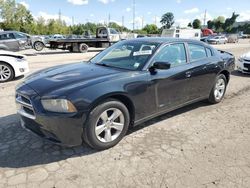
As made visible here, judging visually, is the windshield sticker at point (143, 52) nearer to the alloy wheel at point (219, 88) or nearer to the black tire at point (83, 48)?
the alloy wheel at point (219, 88)

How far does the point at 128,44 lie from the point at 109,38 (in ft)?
54.2

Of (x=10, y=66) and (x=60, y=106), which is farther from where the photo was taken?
(x=10, y=66)

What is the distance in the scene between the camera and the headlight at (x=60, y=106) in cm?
293

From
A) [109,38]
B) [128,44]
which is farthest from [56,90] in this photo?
[109,38]

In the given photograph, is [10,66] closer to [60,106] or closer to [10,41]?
[60,106]

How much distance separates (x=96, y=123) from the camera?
3170mm

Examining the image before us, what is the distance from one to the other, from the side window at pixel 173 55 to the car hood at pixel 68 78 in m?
0.78

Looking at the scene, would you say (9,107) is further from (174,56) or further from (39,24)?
(39,24)

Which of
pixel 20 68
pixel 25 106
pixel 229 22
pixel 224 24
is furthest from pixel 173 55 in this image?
pixel 224 24

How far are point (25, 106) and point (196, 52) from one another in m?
3.32

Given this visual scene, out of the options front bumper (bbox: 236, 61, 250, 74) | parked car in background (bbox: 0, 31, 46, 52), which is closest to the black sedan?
front bumper (bbox: 236, 61, 250, 74)

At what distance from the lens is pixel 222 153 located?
3.33 m

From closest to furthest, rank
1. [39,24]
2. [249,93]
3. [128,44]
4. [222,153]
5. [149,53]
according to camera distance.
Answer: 1. [222,153]
2. [149,53]
3. [128,44]
4. [249,93]
5. [39,24]

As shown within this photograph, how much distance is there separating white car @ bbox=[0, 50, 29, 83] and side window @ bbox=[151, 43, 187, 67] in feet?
17.7
